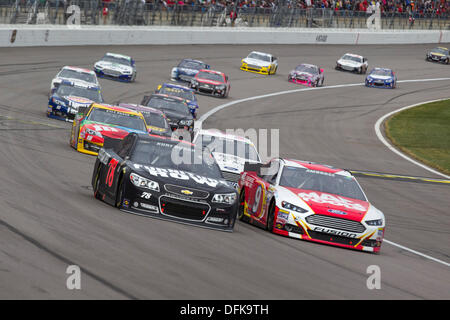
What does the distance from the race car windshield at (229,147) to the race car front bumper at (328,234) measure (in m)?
4.92

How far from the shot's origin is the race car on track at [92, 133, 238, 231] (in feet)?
43.2

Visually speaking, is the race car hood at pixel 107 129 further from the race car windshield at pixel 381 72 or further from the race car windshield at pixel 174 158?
the race car windshield at pixel 381 72

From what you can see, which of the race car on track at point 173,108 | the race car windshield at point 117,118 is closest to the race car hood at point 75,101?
the race car on track at point 173,108

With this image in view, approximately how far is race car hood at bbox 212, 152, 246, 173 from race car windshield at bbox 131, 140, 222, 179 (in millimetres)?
3269

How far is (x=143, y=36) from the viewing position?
55.7 m

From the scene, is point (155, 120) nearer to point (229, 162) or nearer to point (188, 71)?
point (229, 162)

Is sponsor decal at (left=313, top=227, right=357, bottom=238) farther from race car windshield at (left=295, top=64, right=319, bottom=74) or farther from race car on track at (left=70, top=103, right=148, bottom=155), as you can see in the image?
race car windshield at (left=295, top=64, right=319, bottom=74)

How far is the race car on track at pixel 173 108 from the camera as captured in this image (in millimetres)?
29008

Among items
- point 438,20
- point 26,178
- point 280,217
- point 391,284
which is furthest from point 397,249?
point 438,20

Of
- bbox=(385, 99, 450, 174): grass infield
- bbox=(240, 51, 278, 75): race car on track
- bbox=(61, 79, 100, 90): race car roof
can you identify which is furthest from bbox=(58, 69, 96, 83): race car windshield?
bbox=(240, 51, 278, 75): race car on track

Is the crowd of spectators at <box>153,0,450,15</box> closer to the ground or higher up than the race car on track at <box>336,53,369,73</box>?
higher up

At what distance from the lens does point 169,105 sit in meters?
30.1
